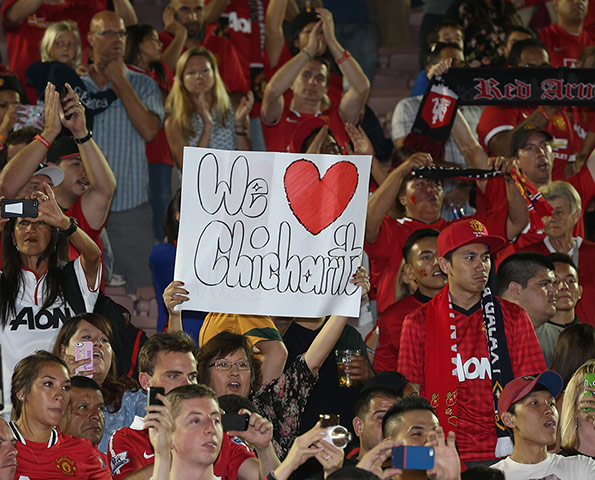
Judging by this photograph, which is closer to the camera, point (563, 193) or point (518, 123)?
point (563, 193)

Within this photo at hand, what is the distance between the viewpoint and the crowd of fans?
5992 millimetres

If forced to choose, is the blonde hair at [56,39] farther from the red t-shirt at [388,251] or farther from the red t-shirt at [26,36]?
the red t-shirt at [388,251]

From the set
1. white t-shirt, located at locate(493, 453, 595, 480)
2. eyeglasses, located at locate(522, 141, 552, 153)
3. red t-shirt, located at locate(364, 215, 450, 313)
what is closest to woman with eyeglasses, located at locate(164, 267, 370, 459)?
white t-shirt, located at locate(493, 453, 595, 480)

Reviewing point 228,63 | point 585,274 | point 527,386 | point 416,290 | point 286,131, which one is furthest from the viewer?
point 228,63

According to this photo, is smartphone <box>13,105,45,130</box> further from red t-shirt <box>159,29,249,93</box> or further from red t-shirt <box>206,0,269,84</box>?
red t-shirt <box>206,0,269,84</box>

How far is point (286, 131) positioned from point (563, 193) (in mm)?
2172

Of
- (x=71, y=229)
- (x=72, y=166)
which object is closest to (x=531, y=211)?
(x=72, y=166)

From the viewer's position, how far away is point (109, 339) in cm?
675

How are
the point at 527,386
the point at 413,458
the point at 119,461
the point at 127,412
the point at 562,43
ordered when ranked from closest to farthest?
the point at 413,458
the point at 119,461
the point at 527,386
the point at 127,412
the point at 562,43

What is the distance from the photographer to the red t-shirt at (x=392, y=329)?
298 inches

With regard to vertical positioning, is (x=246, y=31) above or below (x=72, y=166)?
above

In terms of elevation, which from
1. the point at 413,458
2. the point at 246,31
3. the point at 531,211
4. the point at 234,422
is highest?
the point at 246,31

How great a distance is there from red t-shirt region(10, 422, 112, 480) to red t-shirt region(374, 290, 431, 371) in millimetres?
2145

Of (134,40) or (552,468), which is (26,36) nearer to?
(134,40)
